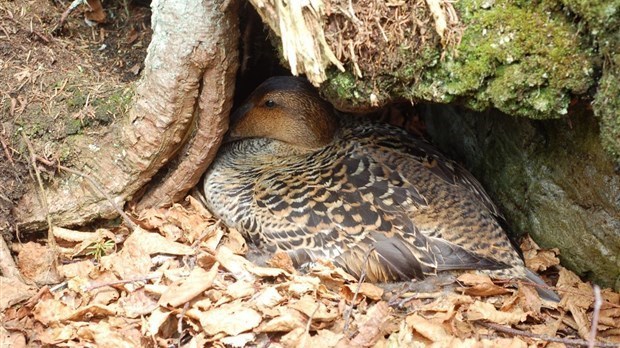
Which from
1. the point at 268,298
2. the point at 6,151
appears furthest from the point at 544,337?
the point at 6,151

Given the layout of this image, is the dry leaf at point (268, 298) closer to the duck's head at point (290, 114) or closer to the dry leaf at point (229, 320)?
the dry leaf at point (229, 320)

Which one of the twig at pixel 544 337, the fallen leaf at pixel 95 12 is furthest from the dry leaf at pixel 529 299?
the fallen leaf at pixel 95 12

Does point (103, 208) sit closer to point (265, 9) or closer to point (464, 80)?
point (265, 9)

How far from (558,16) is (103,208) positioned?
11.0 ft

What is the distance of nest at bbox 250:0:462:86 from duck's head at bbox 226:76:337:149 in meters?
1.57

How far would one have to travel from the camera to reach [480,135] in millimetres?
5414

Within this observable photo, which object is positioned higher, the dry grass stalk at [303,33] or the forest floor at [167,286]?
the dry grass stalk at [303,33]

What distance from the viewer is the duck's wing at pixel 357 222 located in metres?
4.29

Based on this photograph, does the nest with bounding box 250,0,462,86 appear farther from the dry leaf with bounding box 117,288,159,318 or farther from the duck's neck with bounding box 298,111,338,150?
the dry leaf with bounding box 117,288,159,318

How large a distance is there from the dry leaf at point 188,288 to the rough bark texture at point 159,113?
1087mm

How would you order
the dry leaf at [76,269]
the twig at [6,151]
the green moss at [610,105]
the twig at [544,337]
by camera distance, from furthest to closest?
the twig at [6,151] → the dry leaf at [76,269] → the twig at [544,337] → the green moss at [610,105]

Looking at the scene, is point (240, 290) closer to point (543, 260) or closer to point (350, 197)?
point (350, 197)

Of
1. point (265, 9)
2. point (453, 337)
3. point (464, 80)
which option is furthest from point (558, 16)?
point (453, 337)

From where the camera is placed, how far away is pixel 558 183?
14.9 ft
